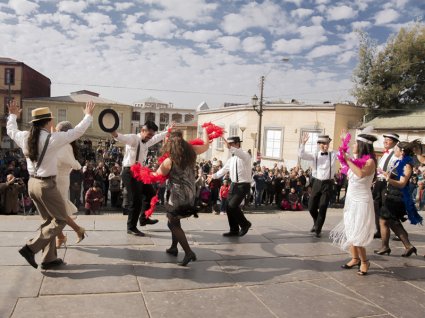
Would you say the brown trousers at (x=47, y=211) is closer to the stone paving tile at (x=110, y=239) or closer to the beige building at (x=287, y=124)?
the stone paving tile at (x=110, y=239)

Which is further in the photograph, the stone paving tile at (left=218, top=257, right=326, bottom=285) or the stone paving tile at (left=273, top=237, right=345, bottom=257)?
the stone paving tile at (left=273, top=237, right=345, bottom=257)

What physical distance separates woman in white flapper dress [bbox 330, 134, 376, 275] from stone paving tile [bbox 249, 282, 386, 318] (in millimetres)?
864

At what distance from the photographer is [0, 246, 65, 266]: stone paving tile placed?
430 centimetres

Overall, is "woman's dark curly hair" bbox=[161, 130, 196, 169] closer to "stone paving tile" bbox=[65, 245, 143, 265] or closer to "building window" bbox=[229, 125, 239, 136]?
"stone paving tile" bbox=[65, 245, 143, 265]

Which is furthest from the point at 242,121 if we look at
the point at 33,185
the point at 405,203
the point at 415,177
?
the point at 33,185

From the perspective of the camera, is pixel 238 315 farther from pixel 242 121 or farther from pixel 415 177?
pixel 242 121

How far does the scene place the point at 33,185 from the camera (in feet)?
13.0

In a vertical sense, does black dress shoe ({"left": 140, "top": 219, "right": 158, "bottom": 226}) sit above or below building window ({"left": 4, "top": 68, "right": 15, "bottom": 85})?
below

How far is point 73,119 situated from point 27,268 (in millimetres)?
40599

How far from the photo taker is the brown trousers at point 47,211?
12.9 feet

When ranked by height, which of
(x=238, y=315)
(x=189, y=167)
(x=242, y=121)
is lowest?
(x=238, y=315)

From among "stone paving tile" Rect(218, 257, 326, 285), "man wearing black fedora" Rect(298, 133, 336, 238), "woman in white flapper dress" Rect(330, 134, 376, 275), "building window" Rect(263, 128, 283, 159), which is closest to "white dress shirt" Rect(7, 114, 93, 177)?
"stone paving tile" Rect(218, 257, 326, 285)

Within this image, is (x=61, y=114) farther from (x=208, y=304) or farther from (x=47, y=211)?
(x=208, y=304)

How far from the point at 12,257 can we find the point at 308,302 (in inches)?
144
